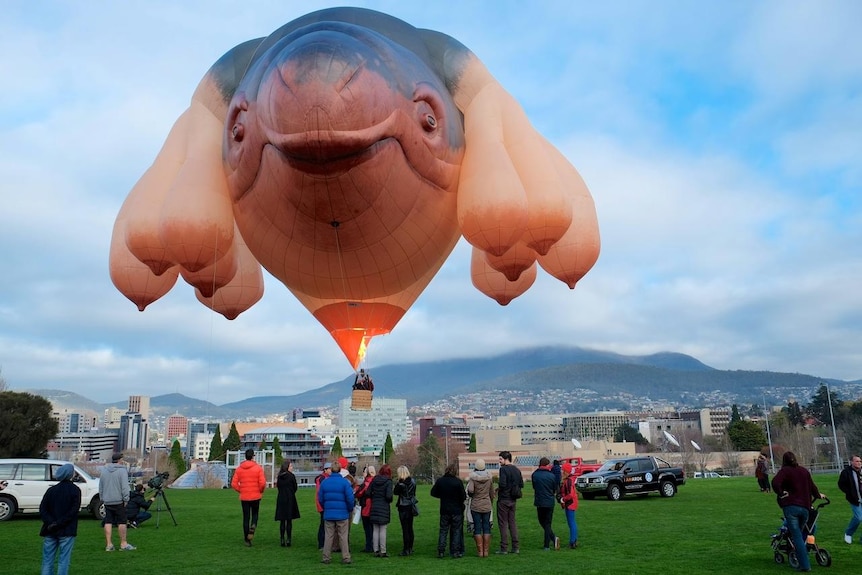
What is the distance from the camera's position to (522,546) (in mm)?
10922

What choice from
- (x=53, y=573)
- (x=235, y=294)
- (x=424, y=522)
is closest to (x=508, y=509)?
(x=424, y=522)

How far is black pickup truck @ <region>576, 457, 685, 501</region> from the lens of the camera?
62.7 ft

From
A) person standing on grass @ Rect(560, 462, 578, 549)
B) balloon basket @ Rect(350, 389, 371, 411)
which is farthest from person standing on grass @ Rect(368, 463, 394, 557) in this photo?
balloon basket @ Rect(350, 389, 371, 411)

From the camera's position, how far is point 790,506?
27.7 ft

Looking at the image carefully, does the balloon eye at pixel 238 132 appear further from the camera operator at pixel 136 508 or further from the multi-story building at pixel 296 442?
the multi-story building at pixel 296 442

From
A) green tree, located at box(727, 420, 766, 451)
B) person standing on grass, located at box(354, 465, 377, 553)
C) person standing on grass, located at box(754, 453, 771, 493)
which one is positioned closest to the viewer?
person standing on grass, located at box(354, 465, 377, 553)

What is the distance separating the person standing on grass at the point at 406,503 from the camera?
1014 centimetres

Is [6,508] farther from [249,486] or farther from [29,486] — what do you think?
[249,486]

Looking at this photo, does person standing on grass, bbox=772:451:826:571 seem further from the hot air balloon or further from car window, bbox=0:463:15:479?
car window, bbox=0:463:15:479

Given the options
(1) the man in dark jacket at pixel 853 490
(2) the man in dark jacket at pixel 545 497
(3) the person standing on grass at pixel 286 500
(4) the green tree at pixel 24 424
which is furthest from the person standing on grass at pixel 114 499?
(4) the green tree at pixel 24 424

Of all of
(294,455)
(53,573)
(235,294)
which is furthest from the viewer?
(294,455)

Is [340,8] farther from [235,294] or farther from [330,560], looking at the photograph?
[330,560]

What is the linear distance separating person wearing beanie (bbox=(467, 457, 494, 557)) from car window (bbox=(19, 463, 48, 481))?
9.63 meters

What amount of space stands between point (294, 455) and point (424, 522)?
416ft
